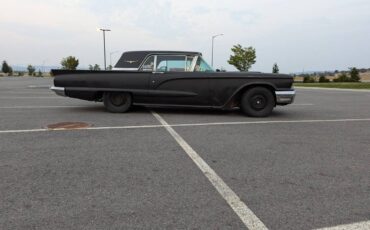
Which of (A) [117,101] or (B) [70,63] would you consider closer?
(A) [117,101]

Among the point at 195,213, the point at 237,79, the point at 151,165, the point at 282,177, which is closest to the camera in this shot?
the point at 195,213

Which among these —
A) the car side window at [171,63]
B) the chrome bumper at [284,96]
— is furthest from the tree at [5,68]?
the chrome bumper at [284,96]

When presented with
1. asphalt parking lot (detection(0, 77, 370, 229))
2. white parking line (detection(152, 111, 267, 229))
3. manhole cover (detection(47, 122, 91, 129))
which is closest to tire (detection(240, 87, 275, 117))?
asphalt parking lot (detection(0, 77, 370, 229))

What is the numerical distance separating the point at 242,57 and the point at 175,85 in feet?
151

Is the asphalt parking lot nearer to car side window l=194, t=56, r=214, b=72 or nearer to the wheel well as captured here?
the wheel well

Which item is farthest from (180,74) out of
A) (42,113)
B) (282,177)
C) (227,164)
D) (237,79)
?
(282,177)

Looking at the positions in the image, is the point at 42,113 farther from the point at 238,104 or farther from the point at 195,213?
the point at 195,213

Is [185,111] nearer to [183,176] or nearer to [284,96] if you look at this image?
[284,96]

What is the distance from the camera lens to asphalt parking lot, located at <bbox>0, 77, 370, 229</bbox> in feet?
11.2

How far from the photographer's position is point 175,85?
9.52 m

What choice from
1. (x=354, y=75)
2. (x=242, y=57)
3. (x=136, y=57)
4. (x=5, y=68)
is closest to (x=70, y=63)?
(x=5, y=68)

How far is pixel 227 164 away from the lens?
5.11 meters

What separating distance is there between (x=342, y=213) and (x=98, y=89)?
7336mm

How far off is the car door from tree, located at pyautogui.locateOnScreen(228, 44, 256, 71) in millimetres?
45041
